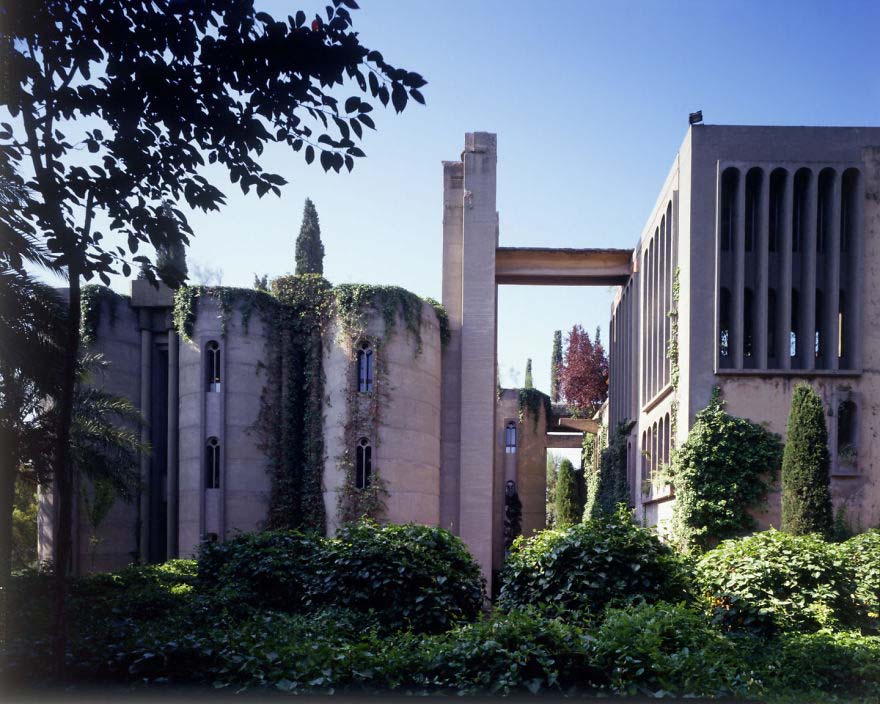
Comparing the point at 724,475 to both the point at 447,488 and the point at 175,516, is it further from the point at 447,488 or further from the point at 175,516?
the point at 175,516

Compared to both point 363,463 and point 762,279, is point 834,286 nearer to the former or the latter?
point 762,279

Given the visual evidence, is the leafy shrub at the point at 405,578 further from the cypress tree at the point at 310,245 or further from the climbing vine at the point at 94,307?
the cypress tree at the point at 310,245

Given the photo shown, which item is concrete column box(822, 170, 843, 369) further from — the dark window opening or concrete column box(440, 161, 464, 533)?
the dark window opening

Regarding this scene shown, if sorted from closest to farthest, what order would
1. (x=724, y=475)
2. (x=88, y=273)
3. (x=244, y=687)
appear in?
(x=244, y=687) → (x=88, y=273) → (x=724, y=475)

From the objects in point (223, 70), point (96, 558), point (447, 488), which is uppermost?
point (223, 70)

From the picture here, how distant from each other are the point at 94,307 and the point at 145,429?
16.4ft

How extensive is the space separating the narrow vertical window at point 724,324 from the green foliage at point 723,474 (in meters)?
1.53

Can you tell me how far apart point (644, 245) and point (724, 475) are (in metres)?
10.8

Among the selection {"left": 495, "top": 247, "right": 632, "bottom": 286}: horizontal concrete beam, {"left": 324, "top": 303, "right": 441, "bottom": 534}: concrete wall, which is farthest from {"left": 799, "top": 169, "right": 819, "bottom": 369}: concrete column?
{"left": 324, "top": 303, "right": 441, "bottom": 534}: concrete wall

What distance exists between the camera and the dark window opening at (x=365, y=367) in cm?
2828

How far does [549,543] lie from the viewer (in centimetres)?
1206

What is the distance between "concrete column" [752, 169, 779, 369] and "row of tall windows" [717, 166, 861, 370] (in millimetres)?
25

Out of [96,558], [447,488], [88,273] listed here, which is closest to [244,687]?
[88,273]

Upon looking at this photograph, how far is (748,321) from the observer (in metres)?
21.9
